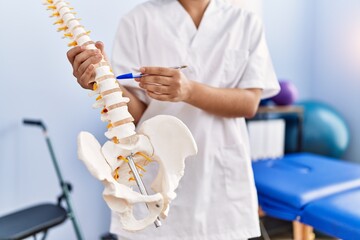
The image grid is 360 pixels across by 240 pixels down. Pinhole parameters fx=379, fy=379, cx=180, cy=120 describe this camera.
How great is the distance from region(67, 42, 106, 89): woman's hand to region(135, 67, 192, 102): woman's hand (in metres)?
0.09

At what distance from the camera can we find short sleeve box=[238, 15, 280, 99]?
3.20 ft

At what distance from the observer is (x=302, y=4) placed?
279 centimetres

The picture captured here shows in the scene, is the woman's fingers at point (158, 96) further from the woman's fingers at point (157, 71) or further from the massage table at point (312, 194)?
the massage table at point (312, 194)

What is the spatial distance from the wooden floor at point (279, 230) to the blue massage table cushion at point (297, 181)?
422 mm

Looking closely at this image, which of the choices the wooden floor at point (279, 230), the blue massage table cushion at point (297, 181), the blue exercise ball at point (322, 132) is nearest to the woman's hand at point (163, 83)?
the blue massage table cushion at point (297, 181)

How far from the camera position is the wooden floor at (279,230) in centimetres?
228

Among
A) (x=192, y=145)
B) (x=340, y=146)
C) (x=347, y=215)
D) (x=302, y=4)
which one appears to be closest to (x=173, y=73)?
(x=192, y=145)

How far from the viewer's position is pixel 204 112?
96 cm

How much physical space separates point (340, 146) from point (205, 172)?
5.88ft

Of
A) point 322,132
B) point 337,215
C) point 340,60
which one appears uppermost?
point 340,60

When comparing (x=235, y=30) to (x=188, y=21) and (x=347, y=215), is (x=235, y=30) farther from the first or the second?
(x=347, y=215)

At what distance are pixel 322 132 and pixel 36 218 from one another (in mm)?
1773

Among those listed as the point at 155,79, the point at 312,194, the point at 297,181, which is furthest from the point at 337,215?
the point at 155,79

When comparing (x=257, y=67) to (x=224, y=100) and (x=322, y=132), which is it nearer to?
(x=224, y=100)
